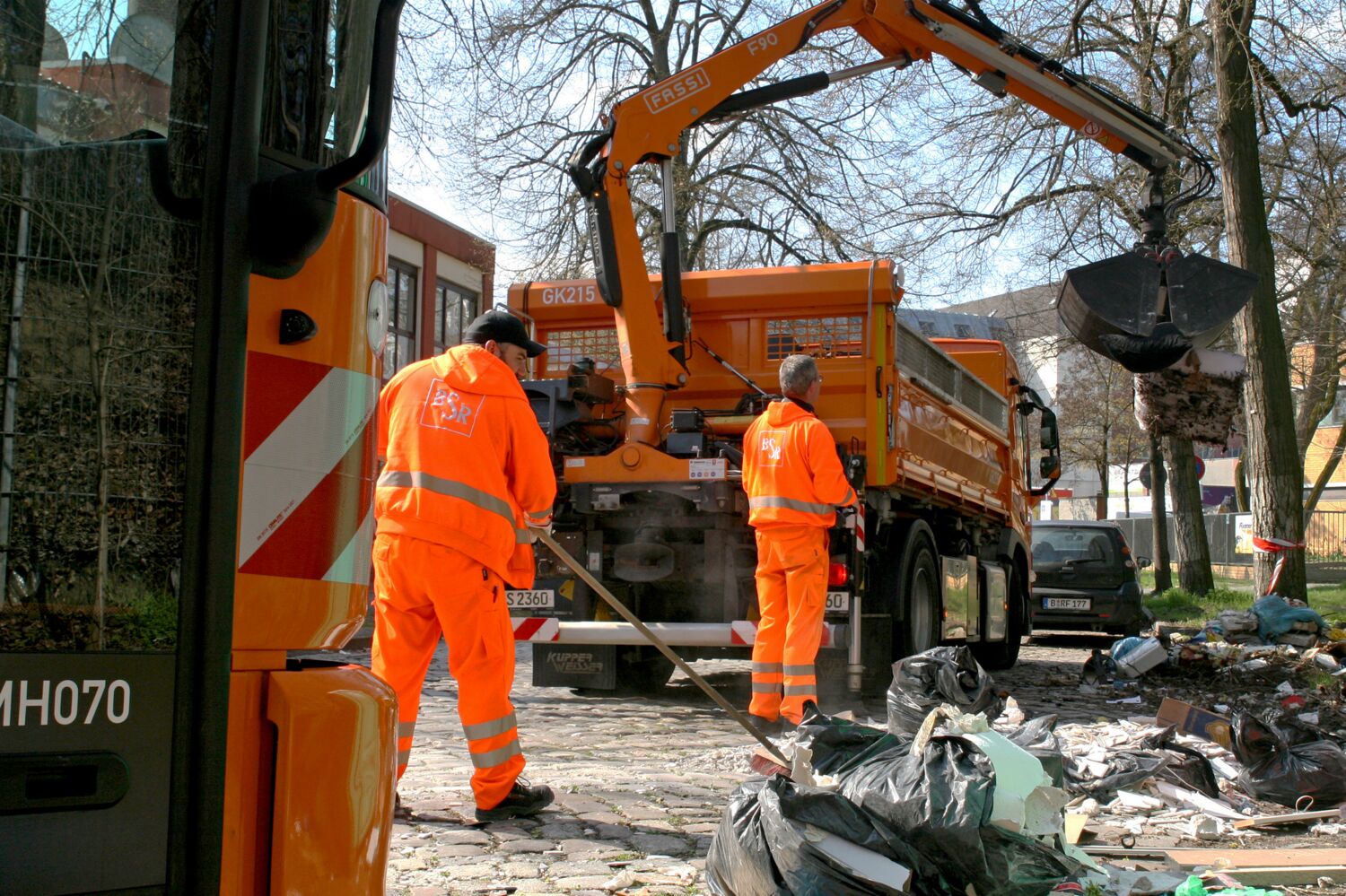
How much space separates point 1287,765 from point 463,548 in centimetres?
354

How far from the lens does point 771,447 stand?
670 cm

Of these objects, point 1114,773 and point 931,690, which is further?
point 931,690

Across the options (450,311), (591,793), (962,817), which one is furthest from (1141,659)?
(450,311)

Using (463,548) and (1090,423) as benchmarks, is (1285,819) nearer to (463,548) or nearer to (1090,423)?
(463,548)

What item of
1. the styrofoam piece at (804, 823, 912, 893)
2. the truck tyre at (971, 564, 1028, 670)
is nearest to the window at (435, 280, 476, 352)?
the truck tyre at (971, 564, 1028, 670)

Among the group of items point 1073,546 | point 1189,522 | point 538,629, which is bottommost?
point 538,629

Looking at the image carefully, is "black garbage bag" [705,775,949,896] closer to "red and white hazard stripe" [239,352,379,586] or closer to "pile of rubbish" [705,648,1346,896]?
"pile of rubbish" [705,648,1346,896]

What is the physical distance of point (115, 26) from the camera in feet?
6.44

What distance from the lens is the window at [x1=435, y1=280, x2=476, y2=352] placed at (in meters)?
27.1

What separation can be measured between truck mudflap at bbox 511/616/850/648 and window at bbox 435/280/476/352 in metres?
19.1

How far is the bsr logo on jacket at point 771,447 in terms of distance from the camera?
6.63 m

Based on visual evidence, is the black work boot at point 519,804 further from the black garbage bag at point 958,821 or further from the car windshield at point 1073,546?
the car windshield at point 1073,546

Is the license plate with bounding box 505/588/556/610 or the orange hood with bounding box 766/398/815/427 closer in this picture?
the orange hood with bounding box 766/398/815/427

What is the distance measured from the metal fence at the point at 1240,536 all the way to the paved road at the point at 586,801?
29.8 metres
